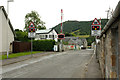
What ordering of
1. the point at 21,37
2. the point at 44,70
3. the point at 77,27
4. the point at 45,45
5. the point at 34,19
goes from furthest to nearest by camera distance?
the point at 77,27, the point at 34,19, the point at 21,37, the point at 45,45, the point at 44,70

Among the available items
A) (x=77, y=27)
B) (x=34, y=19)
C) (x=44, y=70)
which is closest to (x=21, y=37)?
(x=34, y=19)

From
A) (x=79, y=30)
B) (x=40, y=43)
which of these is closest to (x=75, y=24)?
(x=79, y=30)

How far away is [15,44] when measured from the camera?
2562 cm

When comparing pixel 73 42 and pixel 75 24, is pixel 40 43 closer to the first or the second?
pixel 73 42

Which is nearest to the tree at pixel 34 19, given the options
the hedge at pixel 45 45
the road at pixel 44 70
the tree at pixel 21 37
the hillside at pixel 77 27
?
the tree at pixel 21 37

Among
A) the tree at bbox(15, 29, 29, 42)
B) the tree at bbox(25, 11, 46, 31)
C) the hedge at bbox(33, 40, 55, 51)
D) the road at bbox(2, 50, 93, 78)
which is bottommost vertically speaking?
the road at bbox(2, 50, 93, 78)

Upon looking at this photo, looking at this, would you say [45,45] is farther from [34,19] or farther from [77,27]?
[77,27]

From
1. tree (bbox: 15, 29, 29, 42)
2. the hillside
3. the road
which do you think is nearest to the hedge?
tree (bbox: 15, 29, 29, 42)

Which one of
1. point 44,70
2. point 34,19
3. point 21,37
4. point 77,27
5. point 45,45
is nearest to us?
point 44,70

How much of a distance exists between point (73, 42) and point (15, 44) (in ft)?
197

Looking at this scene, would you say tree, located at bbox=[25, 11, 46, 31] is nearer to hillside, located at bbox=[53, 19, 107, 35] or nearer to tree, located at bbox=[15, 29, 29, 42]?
tree, located at bbox=[15, 29, 29, 42]

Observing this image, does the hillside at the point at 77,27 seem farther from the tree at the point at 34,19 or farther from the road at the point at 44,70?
the road at the point at 44,70

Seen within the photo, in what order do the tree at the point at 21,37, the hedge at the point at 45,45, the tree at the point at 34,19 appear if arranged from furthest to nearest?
the tree at the point at 34,19, the tree at the point at 21,37, the hedge at the point at 45,45

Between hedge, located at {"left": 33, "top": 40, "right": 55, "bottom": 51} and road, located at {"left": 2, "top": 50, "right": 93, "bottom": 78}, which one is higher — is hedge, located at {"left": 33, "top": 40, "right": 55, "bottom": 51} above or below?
above
